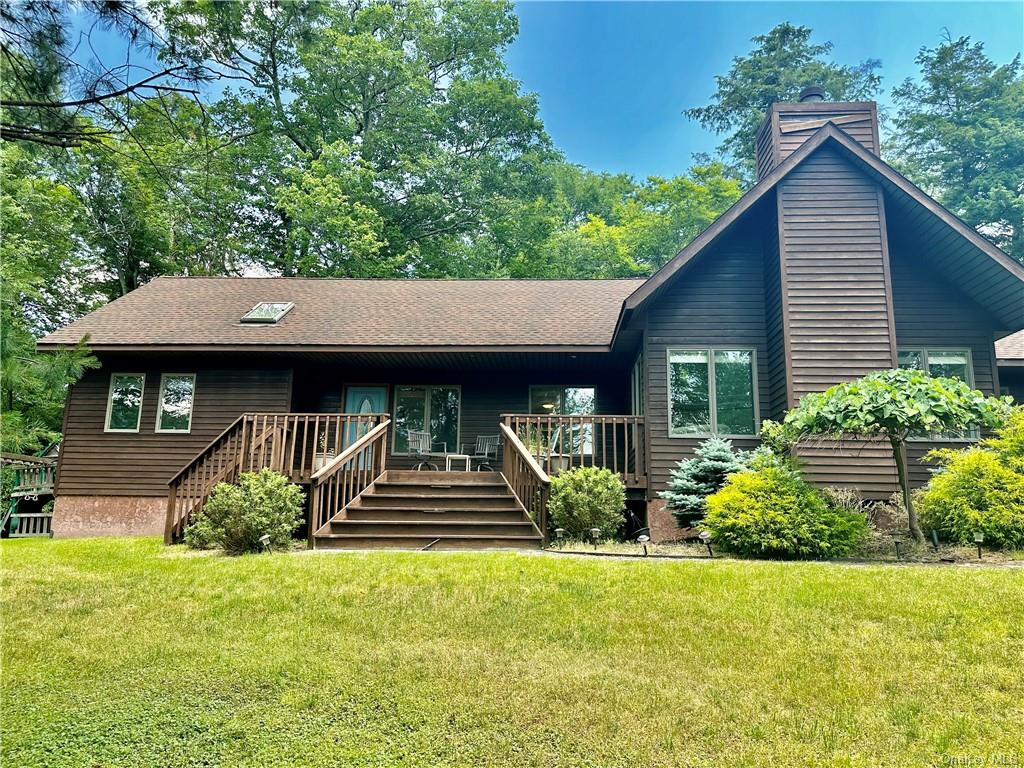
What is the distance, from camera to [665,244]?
26.1 metres

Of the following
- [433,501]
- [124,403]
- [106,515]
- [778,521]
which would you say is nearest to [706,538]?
[778,521]

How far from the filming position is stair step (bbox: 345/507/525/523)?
28.7ft

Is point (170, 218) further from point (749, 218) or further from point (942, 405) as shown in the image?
point (942, 405)

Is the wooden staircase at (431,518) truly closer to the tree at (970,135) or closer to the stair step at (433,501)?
the stair step at (433,501)

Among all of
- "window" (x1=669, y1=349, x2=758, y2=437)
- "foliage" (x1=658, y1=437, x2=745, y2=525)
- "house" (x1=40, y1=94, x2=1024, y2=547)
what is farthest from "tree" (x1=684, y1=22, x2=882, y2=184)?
"foliage" (x1=658, y1=437, x2=745, y2=525)

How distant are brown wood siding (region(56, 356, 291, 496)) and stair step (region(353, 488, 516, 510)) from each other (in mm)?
3824

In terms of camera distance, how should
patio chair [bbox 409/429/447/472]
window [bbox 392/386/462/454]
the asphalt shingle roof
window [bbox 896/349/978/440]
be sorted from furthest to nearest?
1. window [bbox 392/386/462/454]
2. patio chair [bbox 409/429/447/472]
3. the asphalt shingle roof
4. window [bbox 896/349/978/440]

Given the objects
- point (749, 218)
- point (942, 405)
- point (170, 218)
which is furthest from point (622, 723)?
point (170, 218)

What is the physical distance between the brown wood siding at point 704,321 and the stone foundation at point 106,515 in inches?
342

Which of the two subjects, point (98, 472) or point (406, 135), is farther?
point (406, 135)

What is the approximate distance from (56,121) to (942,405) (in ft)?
25.2

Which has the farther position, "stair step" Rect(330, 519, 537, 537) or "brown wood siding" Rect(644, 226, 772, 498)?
"brown wood siding" Rect(644, 226, 772, 498)

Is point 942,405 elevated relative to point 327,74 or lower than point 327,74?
lower

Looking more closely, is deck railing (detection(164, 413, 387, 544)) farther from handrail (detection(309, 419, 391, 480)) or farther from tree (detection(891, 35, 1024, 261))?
tree (detection(891, 35, 1024, 261))
